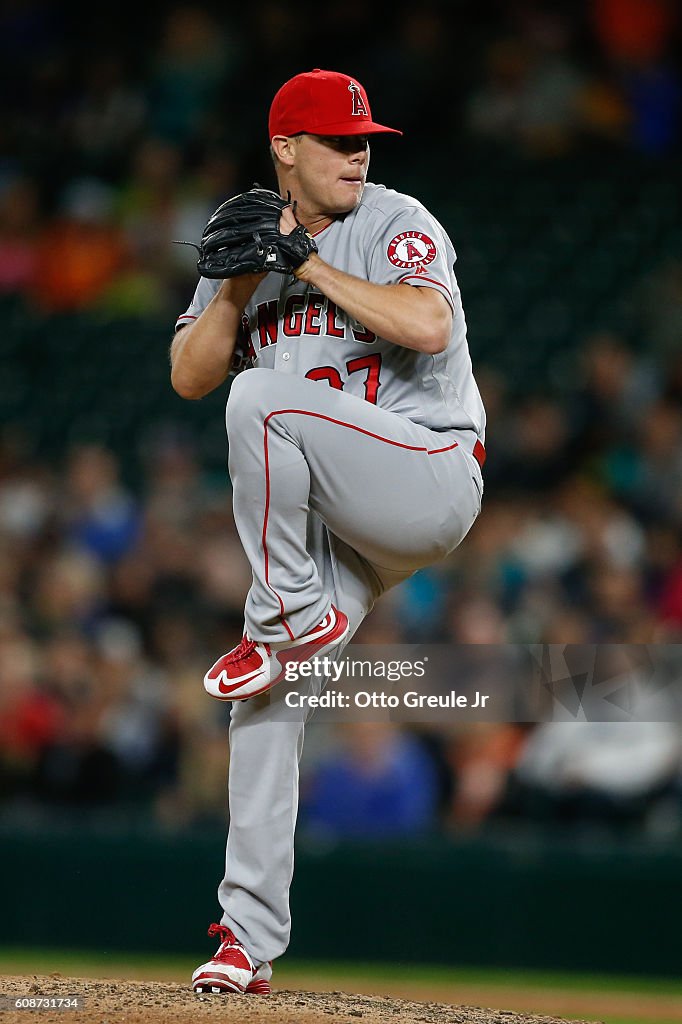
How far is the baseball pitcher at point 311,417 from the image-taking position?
2.88m

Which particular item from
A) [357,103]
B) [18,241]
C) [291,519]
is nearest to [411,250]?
[357,103]

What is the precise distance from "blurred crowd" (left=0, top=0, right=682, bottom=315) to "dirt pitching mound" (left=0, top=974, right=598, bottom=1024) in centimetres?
531

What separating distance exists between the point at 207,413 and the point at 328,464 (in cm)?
483

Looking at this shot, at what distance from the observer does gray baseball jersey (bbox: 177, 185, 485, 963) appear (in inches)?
114

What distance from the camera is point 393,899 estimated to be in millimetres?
5762

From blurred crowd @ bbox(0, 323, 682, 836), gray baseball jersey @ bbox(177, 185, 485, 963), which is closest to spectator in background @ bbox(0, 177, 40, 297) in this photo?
blurred crowd @ bbox(0, 323, 682, 836)

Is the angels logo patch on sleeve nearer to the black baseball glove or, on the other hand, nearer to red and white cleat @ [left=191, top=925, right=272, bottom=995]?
the black baseball glove

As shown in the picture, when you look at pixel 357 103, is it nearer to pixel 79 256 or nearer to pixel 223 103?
pixel 79 256

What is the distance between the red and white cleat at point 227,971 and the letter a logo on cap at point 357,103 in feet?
5.65

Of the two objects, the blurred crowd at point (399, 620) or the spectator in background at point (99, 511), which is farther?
the spectator in background at point (99, 511)

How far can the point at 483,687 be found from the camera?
454cm

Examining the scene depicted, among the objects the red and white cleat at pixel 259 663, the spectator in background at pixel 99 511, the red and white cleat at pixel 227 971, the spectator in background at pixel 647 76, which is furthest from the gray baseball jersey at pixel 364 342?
the spectator in background at pixel 647 76

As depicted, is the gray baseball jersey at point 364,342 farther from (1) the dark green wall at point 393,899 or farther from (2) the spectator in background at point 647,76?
(2) the spectator in background at point 647,76

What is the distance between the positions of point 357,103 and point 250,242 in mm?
413
